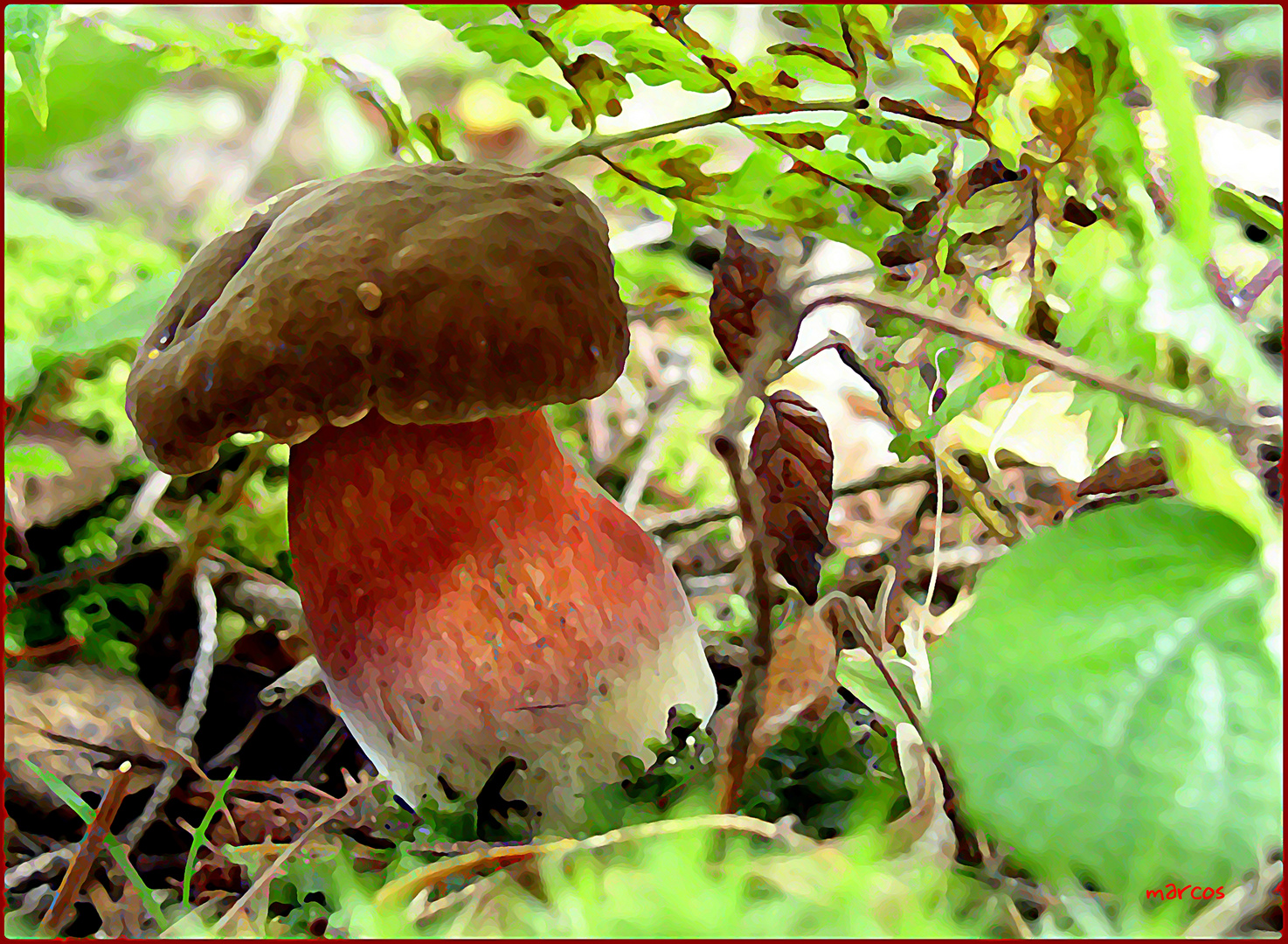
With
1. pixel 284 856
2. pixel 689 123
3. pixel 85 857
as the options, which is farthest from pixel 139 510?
pixel 689 123

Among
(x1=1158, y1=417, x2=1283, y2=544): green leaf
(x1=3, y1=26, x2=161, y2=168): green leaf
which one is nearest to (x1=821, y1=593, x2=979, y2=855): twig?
Result: (x1=1158, y1=417, x2=1283, y2=544): green leaf

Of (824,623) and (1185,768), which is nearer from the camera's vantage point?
(1185,768)

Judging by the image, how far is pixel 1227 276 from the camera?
2.72 feet

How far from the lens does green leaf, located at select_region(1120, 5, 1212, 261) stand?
1.68 feet

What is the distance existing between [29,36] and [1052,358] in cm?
88

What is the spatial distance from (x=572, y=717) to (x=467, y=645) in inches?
4.9

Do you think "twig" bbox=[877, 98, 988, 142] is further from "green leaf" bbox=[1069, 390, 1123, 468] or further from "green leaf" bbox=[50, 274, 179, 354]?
"green leaf" bbox=[50, 274, 179, 354]

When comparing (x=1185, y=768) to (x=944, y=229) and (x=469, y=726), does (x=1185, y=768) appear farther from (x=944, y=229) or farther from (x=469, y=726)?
(x=469, y=726)

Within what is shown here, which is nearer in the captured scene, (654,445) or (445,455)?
(445,455)

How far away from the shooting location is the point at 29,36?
2.44 ft

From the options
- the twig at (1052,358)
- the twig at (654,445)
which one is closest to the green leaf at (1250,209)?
the twig at (1052,358)

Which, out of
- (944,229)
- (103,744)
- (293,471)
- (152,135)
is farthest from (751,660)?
(152,135)

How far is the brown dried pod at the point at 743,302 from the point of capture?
665 millimetres

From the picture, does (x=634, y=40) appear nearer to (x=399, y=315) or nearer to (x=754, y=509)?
(x=399, y=315)
